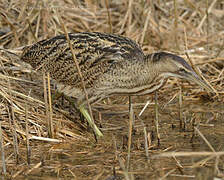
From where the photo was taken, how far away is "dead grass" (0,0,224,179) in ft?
11.6

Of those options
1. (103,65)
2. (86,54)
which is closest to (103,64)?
(103,65)

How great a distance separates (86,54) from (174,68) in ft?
2.71

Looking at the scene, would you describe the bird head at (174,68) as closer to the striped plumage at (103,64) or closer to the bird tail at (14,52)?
the striped plumage at (103,64)

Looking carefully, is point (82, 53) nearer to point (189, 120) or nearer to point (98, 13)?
point (189, 120)

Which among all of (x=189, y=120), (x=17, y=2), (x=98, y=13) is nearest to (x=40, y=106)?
(x=189, y=120)

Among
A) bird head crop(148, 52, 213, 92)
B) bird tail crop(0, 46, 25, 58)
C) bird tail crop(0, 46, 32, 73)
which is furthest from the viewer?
bird tail crop(0, 46, 25, 58)

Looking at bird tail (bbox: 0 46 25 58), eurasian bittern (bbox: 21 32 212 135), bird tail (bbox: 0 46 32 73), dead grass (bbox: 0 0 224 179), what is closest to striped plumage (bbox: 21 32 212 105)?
eurasian bittern (bbox: 21 32 212 135)

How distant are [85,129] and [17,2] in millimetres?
2158

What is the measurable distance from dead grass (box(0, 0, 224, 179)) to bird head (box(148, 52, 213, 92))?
423 mm

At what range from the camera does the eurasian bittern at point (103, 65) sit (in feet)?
14.1

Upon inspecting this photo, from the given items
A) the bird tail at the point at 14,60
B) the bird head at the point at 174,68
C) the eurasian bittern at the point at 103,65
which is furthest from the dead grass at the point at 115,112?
the bird head at the point at 174,68

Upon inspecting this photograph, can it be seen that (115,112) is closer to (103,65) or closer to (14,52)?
(103,65)

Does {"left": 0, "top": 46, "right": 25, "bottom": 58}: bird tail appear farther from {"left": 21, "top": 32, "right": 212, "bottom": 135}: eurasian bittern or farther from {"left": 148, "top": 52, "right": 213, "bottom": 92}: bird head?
{"left": 148, "top": 52, "right": 213, "bottom": 92}: bird head

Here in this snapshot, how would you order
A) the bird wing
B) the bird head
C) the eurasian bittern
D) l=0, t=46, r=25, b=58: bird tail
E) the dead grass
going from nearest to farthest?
the dead grass < the bird head < the eurasian bittern < the bird wing < l=0, t=46, r=25, b=58: bird tail
